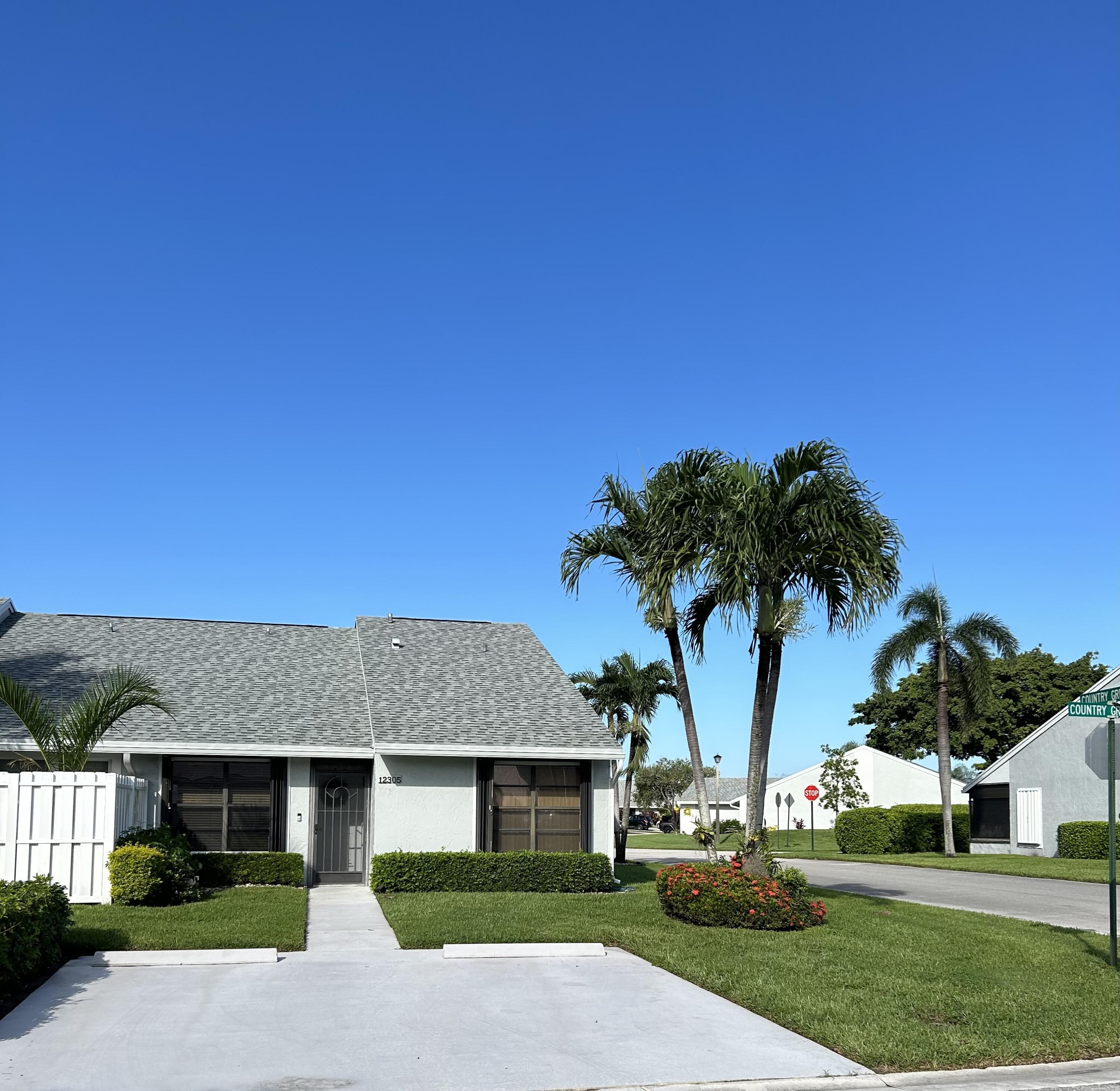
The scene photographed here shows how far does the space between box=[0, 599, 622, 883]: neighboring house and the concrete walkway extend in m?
6.26

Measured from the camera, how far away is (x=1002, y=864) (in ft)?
103

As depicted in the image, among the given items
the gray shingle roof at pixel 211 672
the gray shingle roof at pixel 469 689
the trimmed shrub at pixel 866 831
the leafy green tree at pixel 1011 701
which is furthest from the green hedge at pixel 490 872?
the leafy green tree at pixel 1011 701

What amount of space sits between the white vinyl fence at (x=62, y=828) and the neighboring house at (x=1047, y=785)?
28879 mm

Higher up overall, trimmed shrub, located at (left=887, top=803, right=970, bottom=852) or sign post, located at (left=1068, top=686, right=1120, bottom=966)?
sign post, located at (left=1068, top=686, right=1120, bottom=966)

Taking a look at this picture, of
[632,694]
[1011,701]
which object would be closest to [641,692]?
[632,694]

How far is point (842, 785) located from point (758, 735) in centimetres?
5194

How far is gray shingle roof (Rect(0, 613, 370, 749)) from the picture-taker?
20828mm

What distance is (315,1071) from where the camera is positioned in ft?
25.8

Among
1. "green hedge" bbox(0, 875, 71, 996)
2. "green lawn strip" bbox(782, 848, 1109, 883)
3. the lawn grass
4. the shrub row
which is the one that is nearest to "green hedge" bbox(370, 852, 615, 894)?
the lawn grass

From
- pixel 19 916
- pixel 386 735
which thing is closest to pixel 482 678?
pixel 386 735

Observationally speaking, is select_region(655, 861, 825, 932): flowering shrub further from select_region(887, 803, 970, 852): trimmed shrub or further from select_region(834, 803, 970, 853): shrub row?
select_region(887, 803, 970, 852): trimmed shrub

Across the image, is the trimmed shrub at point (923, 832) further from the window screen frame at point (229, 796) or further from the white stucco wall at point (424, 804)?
the window screen frame at point (229, 796)

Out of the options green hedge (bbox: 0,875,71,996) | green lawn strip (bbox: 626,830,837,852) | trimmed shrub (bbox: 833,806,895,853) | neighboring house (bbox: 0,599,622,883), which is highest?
neighboring house (bbox: 0,599,622,883)

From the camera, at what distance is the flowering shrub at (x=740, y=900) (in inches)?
582
